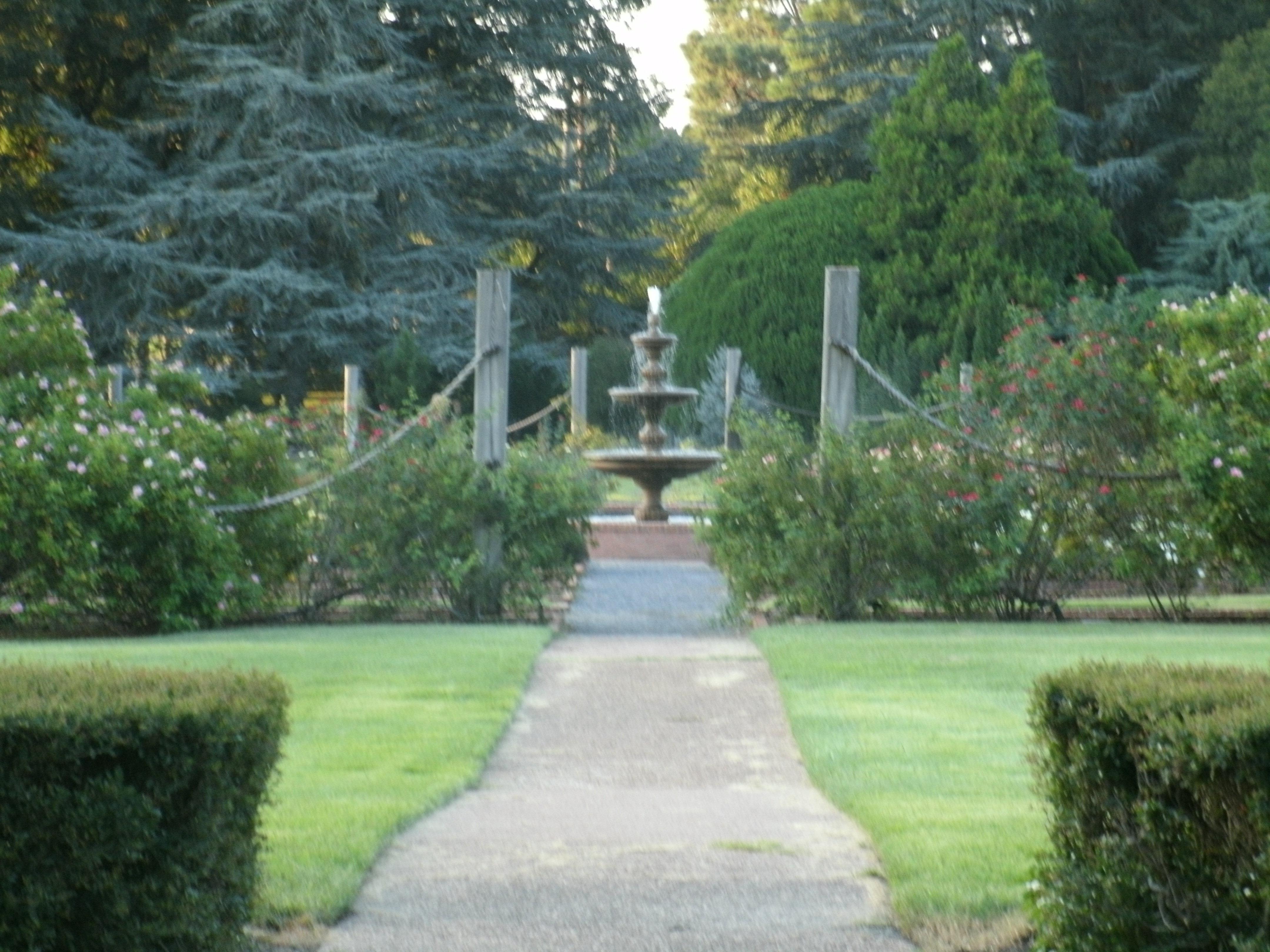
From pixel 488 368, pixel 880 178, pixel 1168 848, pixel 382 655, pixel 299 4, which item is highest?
pixel 299 4

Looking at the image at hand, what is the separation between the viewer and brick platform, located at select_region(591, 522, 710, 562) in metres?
16.7

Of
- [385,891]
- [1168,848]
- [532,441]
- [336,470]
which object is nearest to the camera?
[1168,848]

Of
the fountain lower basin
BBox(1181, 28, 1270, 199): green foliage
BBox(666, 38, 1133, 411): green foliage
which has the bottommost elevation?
the fountain lower basin

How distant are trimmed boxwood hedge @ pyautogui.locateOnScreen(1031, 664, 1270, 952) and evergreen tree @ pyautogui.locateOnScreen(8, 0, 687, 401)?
25.9m

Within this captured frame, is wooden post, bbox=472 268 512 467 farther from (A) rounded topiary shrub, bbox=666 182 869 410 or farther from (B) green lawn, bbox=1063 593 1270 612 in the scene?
(A) rounded topiary shrub, bbox=666 182 869 410

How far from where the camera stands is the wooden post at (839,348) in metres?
11.5

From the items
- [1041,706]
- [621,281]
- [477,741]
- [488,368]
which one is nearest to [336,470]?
[488,368]

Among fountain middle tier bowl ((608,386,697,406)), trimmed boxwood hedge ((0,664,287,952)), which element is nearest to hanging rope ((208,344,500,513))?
fountain middle tier bowl ((608,386,697,406))

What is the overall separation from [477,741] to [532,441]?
7.16 meters

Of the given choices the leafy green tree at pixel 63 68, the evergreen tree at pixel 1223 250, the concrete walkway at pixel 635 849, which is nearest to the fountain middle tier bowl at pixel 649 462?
the concrete walkway at pixel 635 849

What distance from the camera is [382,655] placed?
9.14 m

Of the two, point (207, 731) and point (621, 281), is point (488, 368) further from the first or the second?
point (621, 281)

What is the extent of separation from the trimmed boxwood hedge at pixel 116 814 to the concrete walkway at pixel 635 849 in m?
0.61

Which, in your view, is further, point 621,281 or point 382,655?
point 621,281
